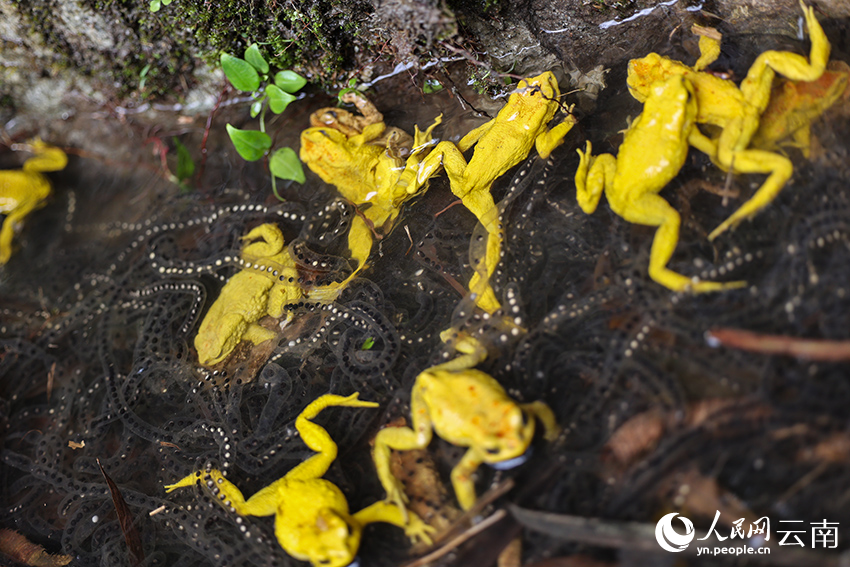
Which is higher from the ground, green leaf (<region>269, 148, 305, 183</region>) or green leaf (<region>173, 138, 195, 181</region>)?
green leaf (<region>269, 148, 305, 183</region>)

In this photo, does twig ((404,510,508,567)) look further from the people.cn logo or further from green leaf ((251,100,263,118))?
green leaf ((251,100,263,118))

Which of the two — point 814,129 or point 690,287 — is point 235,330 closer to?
point 690,287

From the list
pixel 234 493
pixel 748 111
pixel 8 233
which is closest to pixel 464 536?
pixel 234 493

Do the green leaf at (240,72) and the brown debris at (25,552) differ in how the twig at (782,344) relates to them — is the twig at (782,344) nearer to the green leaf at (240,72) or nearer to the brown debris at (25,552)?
the green leaf at (240,72)

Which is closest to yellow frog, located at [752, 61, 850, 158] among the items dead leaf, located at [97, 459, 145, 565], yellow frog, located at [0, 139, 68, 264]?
dead leaf, located at [97, 459, 145, 565]

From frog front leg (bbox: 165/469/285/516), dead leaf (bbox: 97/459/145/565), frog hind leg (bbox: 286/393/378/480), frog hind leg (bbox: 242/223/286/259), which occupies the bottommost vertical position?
dead leaf (bbox: 97/459/145/565)
